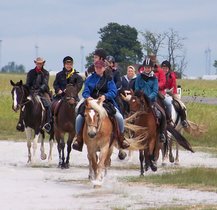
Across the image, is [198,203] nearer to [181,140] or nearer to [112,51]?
[181,140]

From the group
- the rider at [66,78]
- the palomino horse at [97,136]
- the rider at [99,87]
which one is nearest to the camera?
the palomino horse at [97,136]

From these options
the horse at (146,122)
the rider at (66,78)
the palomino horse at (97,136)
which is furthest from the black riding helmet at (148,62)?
the palomino horse at (97,136)

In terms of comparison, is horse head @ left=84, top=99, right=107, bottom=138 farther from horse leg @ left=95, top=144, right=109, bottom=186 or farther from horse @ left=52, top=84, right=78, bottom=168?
horse @ left=52, top=84, right=78, bottom=168

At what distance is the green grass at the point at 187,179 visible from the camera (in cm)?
1606

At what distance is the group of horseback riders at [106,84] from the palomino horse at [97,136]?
29cm

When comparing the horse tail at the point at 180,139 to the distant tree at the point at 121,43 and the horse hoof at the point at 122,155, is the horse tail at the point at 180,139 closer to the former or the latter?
the horse hoof at the point at 122,155

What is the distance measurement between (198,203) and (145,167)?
549cm

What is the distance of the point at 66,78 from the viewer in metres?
20.6

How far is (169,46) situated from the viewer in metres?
64.0

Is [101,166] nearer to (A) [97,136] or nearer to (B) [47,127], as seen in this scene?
(A) [97,136]

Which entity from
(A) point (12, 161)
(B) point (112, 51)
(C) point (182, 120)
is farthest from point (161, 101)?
(B) point (112, 51)

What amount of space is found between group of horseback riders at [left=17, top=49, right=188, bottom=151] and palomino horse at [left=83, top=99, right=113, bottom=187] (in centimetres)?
29

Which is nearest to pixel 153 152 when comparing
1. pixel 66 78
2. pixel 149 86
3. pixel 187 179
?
pixel 149 86

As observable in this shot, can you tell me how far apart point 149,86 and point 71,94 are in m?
2.03
